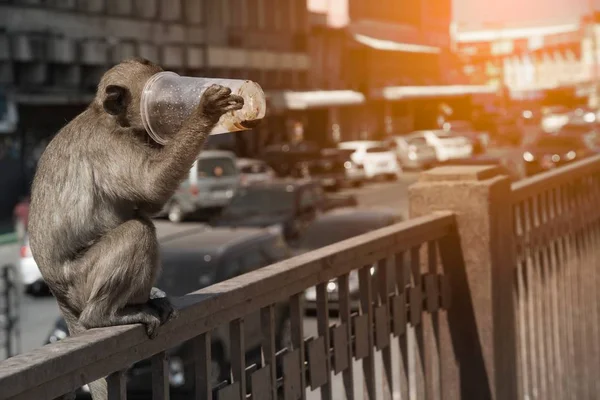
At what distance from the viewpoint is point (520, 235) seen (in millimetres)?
5984

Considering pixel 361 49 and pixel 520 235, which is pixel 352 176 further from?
pixel 520 235

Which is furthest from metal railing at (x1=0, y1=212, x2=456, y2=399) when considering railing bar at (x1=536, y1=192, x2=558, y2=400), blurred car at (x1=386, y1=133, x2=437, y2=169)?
blurred car at (x1=386, y1=133, x2=437, y2=169)

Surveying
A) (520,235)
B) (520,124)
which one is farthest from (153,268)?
(520,124)

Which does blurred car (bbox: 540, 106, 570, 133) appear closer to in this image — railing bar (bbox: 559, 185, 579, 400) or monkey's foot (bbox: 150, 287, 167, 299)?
railing bar (bbox: 559, 185, 579, 400)

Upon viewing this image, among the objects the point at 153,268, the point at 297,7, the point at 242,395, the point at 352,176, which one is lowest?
the point at 352,176

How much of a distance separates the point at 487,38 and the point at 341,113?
43921mm

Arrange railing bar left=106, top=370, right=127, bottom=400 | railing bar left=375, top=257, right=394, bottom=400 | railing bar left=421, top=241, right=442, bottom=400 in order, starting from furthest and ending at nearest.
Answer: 1. railing bar left=421, top=241, right=442, bottom=400
2. railing bar left=375, top=257, right=394, bottom=400
3. railing bar left=106, top=370, right=127, bottom=400

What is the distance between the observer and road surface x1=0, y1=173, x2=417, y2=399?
1635 centimetres

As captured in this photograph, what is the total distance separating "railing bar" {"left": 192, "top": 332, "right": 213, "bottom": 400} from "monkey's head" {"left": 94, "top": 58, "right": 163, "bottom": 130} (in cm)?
73

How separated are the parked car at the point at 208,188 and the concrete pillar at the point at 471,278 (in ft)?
101

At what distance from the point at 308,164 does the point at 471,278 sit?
39.8m

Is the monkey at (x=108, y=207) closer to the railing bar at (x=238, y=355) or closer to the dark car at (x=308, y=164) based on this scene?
the railing bar at (x=238, y=355)

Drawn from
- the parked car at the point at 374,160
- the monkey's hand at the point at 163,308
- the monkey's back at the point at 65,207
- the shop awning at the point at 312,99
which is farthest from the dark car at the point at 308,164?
Answer: the monkey's hand at the point at 163,308

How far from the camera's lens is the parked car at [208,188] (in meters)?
36.3
